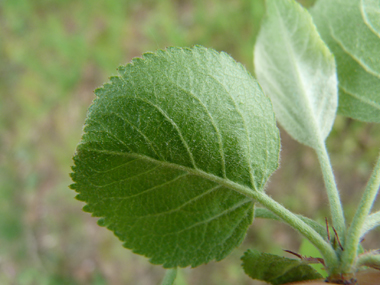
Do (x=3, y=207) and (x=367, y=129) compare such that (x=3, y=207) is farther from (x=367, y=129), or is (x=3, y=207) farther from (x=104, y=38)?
(x=367, y=129)

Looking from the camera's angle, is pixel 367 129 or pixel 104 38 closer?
pixel 367 129

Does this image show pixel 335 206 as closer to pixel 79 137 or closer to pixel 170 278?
pixel 170 278

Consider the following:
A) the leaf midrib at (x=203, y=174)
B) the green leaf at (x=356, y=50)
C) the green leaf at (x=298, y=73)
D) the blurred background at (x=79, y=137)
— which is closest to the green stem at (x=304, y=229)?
the leaf midrib at (x=203, y=174)

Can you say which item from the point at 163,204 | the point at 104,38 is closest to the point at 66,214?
the point at 104,38

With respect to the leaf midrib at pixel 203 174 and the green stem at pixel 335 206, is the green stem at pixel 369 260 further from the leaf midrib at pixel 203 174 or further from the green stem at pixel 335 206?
the leaf midrib at pixel 203 174

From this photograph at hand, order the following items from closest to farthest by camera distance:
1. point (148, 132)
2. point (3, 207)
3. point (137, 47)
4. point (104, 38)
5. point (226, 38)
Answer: point (148, 132) → point (226, 38) → point (137, 47) → point (104, 38) → point (3, 207)

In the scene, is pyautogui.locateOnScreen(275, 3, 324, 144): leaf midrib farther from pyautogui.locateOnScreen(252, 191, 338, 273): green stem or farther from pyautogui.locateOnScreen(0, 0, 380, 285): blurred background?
pyautogui.locateOnScreen(0, 0, 380, 285): blurred background

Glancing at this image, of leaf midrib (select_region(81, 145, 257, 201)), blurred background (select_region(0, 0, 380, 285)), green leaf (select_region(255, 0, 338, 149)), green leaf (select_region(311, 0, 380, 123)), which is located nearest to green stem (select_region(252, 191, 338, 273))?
leaf midrib (select_region(81, 145, 257, 201))
